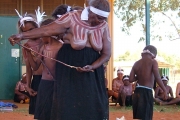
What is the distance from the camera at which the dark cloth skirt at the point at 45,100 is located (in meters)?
5.16

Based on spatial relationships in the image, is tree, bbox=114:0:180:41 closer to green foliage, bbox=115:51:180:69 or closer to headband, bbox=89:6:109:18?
green foliage, bbox=115:51:180:69

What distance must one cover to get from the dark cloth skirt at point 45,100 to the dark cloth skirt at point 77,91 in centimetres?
68

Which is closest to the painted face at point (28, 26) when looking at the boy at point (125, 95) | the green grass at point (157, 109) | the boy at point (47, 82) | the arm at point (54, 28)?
the boy at point (47, 82)

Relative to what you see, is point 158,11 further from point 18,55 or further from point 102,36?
point 102,36

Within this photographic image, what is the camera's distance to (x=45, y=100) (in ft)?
17.0

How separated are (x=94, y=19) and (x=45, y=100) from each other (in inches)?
49.6

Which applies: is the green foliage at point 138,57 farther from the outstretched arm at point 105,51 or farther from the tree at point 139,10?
the outstretched arm at point 105,51

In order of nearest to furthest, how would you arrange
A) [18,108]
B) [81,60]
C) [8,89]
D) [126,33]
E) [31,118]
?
[81,60] → [31,118] → [18,108] → [8,89] → [126,33]

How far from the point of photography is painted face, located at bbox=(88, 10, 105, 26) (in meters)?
4.39

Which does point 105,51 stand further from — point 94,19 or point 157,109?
point 157,109

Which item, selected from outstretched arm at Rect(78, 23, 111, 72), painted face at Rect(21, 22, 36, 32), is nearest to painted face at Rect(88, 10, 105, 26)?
outstretched arm at Rect(78, 23, 111, 72)

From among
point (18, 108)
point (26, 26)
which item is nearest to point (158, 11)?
Result: point (18, 108)

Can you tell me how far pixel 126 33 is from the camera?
2197 centimetres

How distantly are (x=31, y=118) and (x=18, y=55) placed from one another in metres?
5.00
